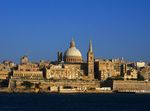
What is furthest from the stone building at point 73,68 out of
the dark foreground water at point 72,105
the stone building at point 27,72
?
the dark foreground water at point 72,105

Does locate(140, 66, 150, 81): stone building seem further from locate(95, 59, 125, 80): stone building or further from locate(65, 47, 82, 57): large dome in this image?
locate(65, 47, 82, 57): large dome

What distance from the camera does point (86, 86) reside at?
337 feet

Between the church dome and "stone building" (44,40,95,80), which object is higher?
the church dome

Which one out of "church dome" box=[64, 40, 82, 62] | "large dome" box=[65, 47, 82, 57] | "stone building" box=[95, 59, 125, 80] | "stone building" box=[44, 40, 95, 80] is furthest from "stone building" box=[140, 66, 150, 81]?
"large dome" box=[65, 47, 82, 57]

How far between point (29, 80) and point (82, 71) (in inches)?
521

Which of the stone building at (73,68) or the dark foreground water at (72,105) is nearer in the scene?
the dark foreground water at (72,105)

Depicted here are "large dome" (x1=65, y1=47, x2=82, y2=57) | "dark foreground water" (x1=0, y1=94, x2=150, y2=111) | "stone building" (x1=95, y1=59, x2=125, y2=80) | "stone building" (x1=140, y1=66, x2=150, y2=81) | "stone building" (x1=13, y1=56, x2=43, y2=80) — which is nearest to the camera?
"dark foreground water" (x1=0, y1=94, x2=150, y2=111)

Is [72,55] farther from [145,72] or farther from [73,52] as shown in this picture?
[145,72]

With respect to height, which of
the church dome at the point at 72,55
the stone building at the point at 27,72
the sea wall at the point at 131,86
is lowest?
the sea wall at the point at 131,86

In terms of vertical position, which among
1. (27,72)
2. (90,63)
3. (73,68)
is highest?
(90,63)

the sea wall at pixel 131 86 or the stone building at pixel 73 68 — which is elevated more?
the stone building at pixel 73 68

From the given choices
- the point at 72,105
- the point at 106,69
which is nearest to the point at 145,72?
the point at 106,69

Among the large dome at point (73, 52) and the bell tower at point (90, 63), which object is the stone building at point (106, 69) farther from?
the large dome at point (73, 52)

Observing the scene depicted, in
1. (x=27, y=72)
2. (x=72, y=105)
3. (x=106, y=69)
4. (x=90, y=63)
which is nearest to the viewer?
(x=72, y=105)
